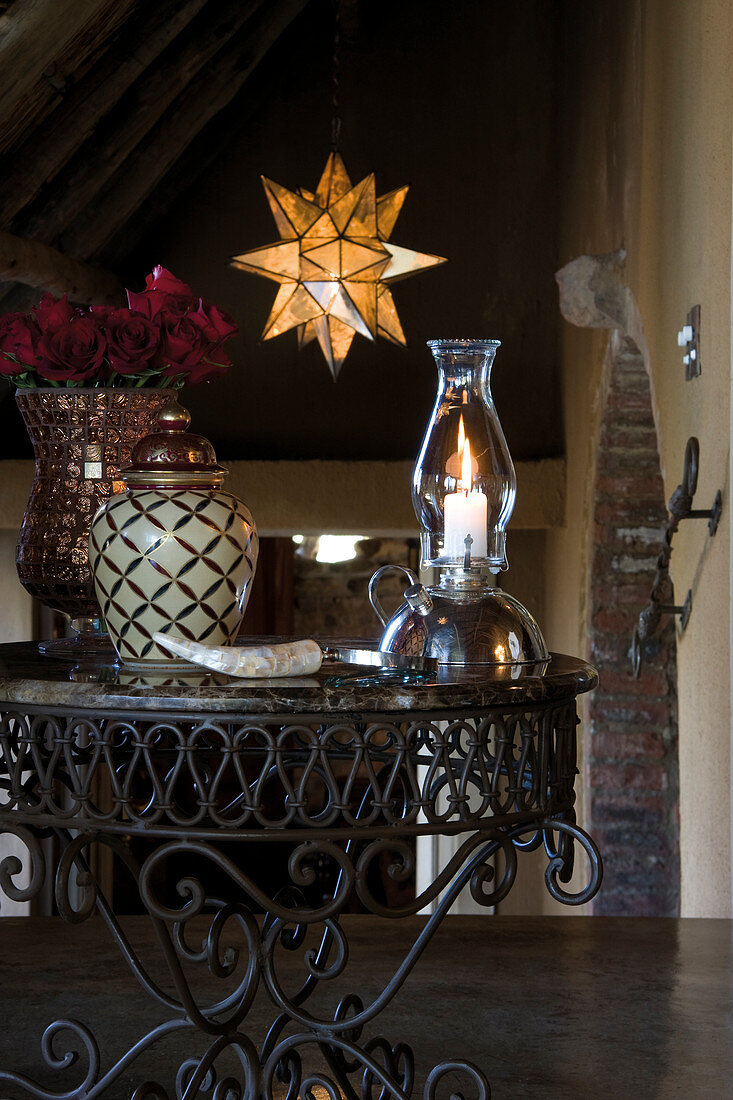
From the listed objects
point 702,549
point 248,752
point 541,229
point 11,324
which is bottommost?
point 248,752

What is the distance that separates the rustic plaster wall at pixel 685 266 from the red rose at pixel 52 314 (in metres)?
1.17

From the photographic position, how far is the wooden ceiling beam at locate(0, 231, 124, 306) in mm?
3279

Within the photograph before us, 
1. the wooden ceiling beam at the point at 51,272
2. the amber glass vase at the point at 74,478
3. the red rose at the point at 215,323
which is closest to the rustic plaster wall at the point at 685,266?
the red rose at the point at 215,323

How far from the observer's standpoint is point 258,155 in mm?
4766

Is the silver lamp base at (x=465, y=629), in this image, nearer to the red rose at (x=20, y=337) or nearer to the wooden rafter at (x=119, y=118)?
the red rose at (x=20, y=337)

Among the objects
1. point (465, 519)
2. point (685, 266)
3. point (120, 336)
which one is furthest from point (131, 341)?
point (685, 266)

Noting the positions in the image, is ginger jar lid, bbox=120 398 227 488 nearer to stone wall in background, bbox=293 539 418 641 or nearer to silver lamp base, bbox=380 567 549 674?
silver lamp base, bbox=380 567 549 674

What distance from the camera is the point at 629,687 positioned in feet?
11.7

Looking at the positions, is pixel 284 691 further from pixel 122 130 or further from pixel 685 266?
pixel 122 130

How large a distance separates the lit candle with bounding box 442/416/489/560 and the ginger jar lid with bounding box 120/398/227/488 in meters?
0.25

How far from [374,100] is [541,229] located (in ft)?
2.69

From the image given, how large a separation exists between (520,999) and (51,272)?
8.61 ft

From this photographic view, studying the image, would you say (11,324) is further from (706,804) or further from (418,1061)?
(706,804)

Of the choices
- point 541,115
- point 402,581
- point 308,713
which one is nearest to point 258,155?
point 541,115
